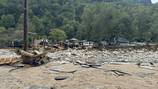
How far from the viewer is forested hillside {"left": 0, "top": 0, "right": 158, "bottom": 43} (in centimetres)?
4856

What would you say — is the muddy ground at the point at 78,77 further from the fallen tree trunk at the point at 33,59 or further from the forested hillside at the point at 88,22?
the forested hillside at the point at 88,22

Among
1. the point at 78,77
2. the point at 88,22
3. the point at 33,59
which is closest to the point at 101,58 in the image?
the point at 33,59

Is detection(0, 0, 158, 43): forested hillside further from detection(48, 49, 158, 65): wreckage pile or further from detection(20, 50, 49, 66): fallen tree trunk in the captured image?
detection(20, 50, 49, 66): fallen tree trunk

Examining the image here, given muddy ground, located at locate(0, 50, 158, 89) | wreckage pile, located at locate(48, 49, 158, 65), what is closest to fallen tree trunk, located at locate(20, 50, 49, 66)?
muddy ground, located at locate(0, 50, 158, 89)

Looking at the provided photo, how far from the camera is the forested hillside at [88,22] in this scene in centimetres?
4856

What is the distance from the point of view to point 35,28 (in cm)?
6012

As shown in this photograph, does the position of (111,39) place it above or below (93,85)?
below

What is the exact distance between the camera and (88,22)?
53562 millimetres

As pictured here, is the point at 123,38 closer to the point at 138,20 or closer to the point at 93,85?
the point at 138,20

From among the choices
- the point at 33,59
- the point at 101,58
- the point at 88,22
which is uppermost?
the point at 33,59

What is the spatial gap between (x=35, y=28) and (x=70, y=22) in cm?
572

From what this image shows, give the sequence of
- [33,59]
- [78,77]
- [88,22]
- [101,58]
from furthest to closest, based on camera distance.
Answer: [88,22], [101,58], [33,59], [78,77]

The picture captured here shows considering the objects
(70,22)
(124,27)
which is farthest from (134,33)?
(70,22)

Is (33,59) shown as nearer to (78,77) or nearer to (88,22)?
(78,77)
